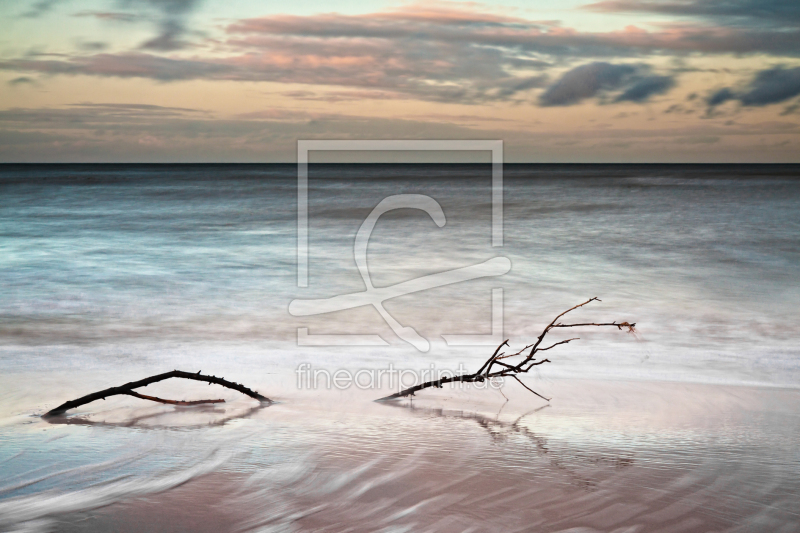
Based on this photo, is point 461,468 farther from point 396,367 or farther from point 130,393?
point 396,367

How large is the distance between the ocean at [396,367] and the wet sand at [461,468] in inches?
0.6

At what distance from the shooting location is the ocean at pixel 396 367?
8.68 feet

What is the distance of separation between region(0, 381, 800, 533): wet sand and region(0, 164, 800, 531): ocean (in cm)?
2

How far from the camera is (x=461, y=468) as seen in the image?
9.39ft

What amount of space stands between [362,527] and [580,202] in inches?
1102

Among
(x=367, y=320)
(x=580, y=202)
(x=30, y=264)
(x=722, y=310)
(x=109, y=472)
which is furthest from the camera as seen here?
(x=580, y=202)

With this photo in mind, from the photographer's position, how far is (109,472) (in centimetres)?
282

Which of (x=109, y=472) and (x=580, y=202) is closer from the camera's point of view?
(x=109, y=472)

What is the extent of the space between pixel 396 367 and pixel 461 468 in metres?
2.13

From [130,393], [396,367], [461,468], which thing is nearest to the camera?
[461,468]

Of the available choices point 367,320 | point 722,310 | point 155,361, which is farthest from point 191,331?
point 722,310

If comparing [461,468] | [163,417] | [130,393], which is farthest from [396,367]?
[461,468]

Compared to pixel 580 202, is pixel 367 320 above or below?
below

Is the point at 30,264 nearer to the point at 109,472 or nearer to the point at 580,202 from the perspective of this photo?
the point at 109,472
